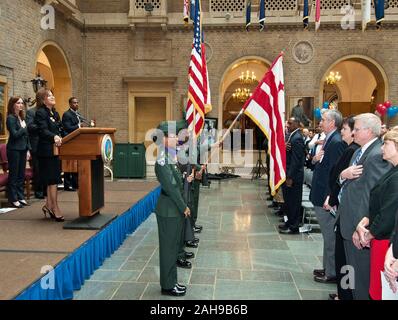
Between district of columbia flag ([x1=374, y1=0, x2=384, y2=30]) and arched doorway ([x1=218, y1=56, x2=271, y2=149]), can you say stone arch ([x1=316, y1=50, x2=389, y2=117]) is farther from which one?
district of columbia flag ([x1=374, y1=0, x2=384, y2=30])

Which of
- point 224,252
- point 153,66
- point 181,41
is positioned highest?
point 181,41

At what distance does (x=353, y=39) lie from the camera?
42.9ft

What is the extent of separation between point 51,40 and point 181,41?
4.49 metres

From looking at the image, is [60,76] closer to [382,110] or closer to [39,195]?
[39,195]

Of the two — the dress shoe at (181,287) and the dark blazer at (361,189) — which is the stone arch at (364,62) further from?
the dress shoe at (181,287)

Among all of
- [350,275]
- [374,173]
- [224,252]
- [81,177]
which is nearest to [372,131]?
[374,173]

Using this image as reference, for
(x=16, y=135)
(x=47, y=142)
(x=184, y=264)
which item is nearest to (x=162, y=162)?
(x=184, y=264)

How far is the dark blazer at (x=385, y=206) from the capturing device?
7.79ft

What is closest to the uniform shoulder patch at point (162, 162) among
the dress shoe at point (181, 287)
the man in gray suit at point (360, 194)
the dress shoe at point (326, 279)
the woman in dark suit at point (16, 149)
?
the dress shoe at point (181, 287)

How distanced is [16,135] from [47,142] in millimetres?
1425

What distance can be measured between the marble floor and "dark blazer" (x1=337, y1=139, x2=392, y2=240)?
992 millimetres

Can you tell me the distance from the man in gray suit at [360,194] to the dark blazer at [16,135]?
199 inches

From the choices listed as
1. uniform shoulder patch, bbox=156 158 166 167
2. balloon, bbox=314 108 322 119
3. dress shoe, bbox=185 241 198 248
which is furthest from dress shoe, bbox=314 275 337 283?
balloon, bbox=314 108 322 119
